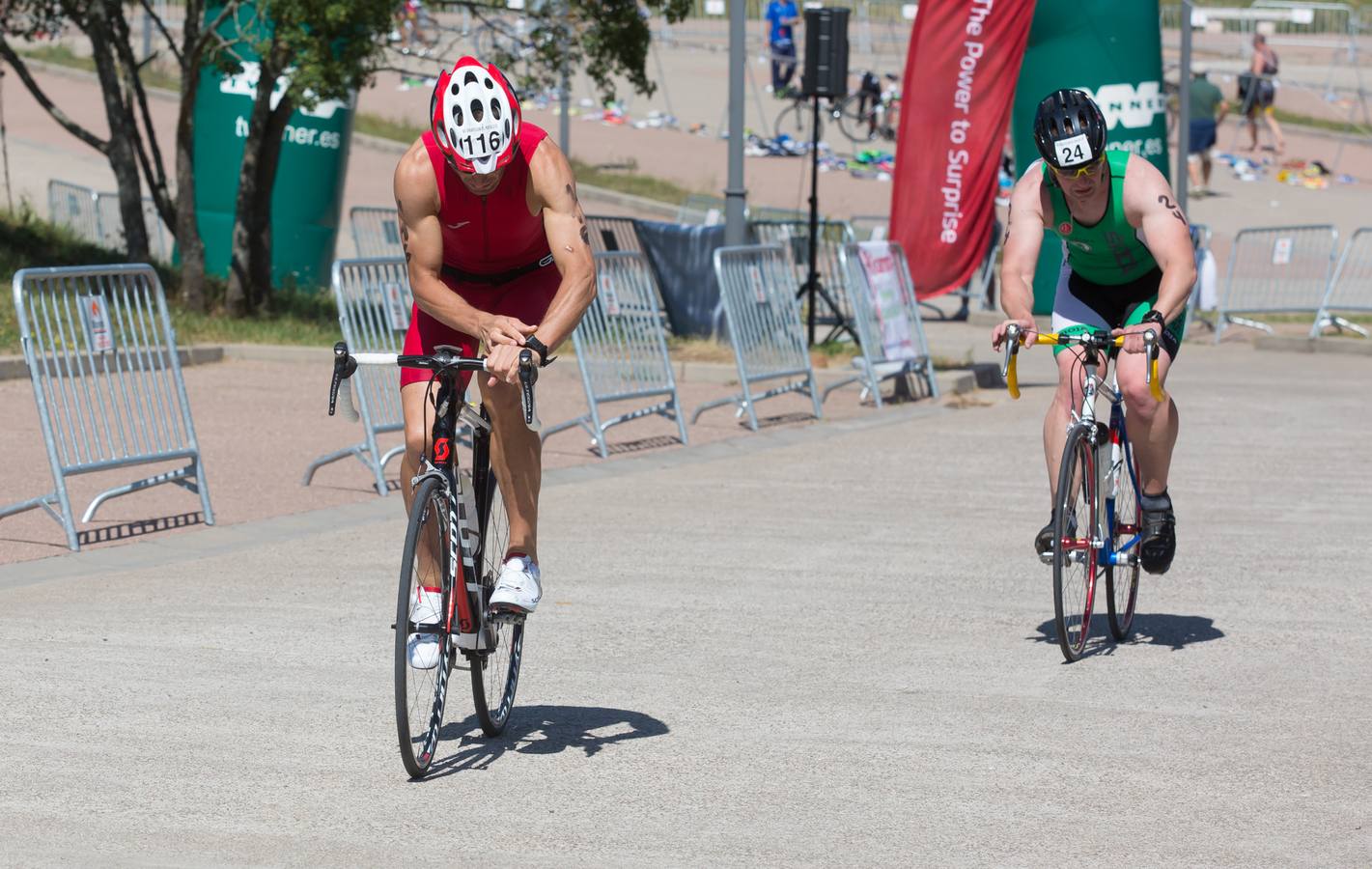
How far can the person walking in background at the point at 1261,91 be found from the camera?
34812 mm

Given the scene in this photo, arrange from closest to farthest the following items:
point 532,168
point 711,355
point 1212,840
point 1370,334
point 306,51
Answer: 1. point 1212,840
2. point 532,168
3. point 306,51
4. point 711,355
5. point 1370,334

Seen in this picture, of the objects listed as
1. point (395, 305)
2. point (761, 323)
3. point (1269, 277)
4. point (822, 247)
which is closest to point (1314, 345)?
point (1269, 277)

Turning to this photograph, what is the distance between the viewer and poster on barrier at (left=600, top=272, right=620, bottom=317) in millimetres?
13148

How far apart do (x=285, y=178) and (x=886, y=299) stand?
23.3 ft

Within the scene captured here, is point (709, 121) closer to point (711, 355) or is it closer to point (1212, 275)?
point (1212, 275)

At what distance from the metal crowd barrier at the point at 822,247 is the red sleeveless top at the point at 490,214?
11.9 m

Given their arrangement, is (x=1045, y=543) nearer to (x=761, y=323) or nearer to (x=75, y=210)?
(x=761, y=323)

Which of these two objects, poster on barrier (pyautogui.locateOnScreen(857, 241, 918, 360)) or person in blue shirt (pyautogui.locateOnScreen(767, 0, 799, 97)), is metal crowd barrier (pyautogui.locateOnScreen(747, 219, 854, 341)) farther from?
person in blue shirt (pyautogui.locateOnScreen(767, 0, 799, 97))

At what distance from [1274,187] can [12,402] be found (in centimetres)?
Answer: 2453

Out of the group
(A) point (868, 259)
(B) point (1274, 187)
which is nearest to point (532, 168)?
(A) point (868, 259)

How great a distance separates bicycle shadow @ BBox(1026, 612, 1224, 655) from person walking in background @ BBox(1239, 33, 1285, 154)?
91.7 ft

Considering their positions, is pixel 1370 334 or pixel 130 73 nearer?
pixel 130 73

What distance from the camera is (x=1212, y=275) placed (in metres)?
21.2

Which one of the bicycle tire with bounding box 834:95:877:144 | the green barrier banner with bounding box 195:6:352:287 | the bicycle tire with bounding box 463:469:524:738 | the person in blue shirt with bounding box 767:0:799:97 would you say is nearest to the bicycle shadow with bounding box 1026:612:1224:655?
the bicycle tire with bounding box 463:469:524:738
